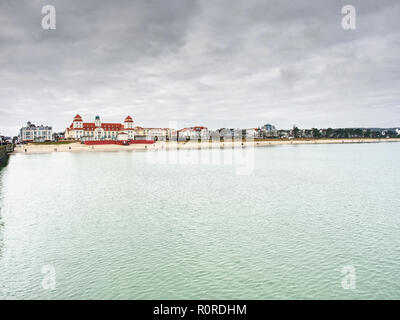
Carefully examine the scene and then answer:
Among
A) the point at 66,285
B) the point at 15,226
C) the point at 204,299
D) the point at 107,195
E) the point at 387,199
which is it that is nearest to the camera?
the point at 204,299

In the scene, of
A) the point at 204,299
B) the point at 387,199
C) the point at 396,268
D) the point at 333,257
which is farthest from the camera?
the point at 387,199

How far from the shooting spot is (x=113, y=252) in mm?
19672

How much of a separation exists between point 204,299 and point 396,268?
11.0 m

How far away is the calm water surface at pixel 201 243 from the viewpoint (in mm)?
15031

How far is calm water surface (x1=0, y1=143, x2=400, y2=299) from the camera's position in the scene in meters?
15.0

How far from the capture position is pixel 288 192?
4000 cm

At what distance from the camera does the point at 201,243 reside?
21.2m

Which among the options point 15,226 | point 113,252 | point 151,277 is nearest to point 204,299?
point 151,277

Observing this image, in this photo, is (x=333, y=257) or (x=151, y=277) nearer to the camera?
(x=151, y=277)
